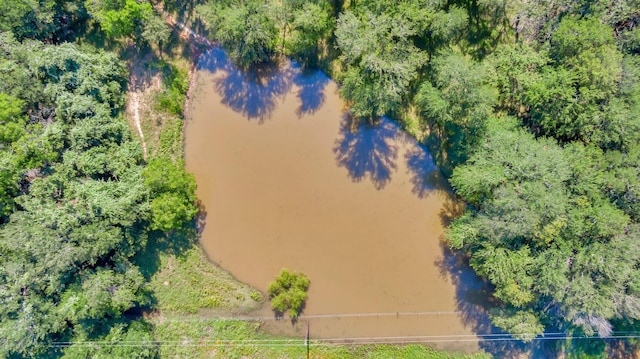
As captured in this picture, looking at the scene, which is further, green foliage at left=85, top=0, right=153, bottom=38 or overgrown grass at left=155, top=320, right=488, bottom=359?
overgrown grass at left=155, top=320, right=488, bottom=359

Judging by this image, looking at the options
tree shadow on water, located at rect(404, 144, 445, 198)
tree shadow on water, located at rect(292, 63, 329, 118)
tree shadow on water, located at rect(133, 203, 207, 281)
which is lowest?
tree shadow on water, located at rect(133, 203, 207, 281)

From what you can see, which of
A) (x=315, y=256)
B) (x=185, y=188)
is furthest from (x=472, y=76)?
(x=185, y=188)

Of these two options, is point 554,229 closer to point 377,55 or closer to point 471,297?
point 471,297

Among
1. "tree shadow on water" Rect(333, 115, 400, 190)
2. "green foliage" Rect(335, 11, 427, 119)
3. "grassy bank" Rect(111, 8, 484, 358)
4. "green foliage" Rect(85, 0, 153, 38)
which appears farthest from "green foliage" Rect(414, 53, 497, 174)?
"green foliage" Rect(85, 0, 153, 38)

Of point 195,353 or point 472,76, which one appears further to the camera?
point 195,353

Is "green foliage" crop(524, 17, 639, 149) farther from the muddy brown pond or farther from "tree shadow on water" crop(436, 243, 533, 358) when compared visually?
"tree shadow on water" crop(436, 243, 533, 358)

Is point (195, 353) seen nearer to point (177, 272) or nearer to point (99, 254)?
point (177, 272)
